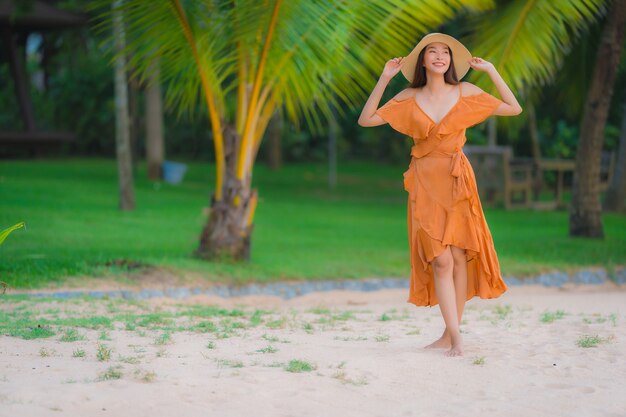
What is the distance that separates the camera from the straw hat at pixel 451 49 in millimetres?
5633

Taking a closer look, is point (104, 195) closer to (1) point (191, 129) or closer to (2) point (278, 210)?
(2) point (278, 210)

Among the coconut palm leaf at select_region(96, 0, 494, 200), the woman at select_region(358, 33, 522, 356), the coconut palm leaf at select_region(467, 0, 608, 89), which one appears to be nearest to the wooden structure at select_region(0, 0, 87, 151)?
the coconut palm leaf at select_region(96, 0, 494, 200)

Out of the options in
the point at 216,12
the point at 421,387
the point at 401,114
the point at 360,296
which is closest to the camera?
the point at 421,387

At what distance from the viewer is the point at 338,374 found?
5.04 m

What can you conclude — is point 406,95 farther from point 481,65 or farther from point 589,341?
point 589,341

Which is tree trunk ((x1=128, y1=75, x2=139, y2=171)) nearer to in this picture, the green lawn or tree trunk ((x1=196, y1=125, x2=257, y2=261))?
the green lawn

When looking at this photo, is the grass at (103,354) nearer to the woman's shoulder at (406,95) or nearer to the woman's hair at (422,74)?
the woman's shoulder at (406,95)

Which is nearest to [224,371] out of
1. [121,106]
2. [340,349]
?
[340,349]

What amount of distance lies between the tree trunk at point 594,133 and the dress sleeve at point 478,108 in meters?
7.12

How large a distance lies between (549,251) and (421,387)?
23.0ft

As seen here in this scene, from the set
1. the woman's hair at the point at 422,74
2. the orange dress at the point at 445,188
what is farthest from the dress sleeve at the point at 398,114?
the woman's hair at the point at 422,74

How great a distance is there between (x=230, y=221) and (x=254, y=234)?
2602 mm

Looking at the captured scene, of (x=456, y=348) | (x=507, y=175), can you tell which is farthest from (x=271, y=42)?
(x=507, y=175)

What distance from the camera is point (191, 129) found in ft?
91.7
